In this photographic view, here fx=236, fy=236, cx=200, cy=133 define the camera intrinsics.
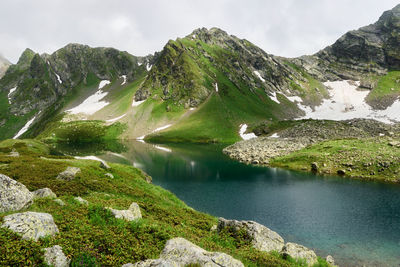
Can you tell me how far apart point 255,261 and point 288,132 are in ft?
417

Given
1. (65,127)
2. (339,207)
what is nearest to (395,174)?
(339,207)

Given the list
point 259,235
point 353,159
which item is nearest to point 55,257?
point 259,235

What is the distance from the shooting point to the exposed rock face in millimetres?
9950

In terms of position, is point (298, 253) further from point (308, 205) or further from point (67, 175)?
point (308, 205)

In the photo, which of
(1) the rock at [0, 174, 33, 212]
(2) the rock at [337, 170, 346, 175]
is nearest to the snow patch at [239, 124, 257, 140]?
(2) the rock at [337, 170, 346, 175]

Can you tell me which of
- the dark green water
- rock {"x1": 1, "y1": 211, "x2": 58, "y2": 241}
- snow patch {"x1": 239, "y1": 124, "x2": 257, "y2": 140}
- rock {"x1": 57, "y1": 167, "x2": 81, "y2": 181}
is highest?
snow patch {"x1": 239, "y1": 124, "x2": 257, "y2": 140}

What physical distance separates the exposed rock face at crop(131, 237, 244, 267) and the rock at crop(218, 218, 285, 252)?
8.17 meters

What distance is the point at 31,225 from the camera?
10.3m

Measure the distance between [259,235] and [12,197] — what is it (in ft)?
58.2

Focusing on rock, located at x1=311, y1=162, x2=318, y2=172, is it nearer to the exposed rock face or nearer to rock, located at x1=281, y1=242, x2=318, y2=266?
rock, located at x1=281, y1=242, x2=318, y2=266

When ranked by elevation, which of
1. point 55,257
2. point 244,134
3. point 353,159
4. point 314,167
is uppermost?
point 244,134

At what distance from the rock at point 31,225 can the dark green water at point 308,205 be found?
31.0 m

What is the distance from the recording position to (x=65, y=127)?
19888 cm

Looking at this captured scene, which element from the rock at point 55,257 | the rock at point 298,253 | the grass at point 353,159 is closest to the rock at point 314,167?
the grass at point 353,159
